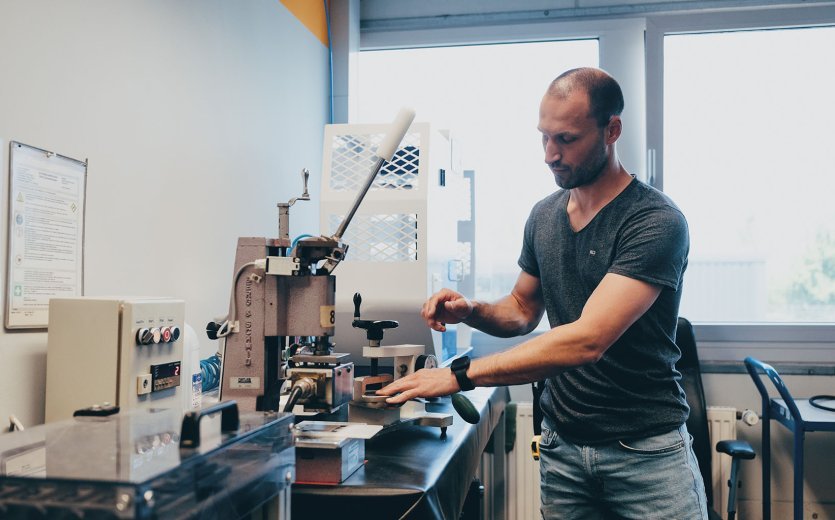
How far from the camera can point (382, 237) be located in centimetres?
225

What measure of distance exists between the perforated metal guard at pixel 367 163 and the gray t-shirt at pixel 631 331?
2.35ft

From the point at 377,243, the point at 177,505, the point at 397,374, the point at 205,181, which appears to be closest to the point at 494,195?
the point at 377,243

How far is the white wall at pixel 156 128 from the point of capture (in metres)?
1.50

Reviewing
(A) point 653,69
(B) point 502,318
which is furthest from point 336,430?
(A) point 653,69

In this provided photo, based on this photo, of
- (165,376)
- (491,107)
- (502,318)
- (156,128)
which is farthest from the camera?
(491,107)

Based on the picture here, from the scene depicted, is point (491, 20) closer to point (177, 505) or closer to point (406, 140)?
point (406, 140)

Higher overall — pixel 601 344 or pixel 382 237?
Result: pixel 382 237

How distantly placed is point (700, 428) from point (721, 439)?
33 centimetres

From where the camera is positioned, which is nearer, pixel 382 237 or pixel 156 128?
pixel 156 128

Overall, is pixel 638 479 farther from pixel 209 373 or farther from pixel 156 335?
pixel 209 373

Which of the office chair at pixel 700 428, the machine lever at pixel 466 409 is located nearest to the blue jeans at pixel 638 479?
the machine lever at pixel 466 409

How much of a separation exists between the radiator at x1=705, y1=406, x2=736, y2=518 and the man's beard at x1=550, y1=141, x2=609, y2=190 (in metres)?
1.79

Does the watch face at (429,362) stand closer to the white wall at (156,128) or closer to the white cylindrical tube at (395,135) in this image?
the white cylindrical tube at (395,135)

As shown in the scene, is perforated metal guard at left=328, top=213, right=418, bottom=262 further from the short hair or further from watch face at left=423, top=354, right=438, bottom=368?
the short hair
